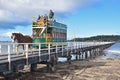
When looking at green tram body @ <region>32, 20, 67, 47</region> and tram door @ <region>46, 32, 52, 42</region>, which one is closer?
green tram body @ <region>32, 20, 67, 47</region>

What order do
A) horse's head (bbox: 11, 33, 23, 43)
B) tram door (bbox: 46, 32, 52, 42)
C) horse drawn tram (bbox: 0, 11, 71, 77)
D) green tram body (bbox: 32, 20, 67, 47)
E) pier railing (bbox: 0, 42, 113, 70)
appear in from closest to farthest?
pier railing (bbox: 0, 42, 113, 70) → horse drawn tram (bbox: 0, 11, 71, 77) → horse's head (bbox: 11, 33, 23, 43) → green tram body (bbox: 32, 20, 67, 47) → tram door (bbox: 46, 32, 52, 42)

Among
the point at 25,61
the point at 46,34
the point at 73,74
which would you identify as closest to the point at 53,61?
the point at 73,74

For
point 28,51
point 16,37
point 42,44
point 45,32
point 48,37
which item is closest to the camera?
point 28,51

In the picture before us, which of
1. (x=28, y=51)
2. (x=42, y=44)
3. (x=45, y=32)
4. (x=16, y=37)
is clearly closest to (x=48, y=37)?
(x=45, y=32)

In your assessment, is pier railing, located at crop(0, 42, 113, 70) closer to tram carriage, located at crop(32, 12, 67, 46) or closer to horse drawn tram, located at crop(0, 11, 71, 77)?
horse drawn tram, located at crop(0, 11, 71, 77)

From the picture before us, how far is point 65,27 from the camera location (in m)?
38.8

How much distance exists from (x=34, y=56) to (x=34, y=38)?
30.8 feet

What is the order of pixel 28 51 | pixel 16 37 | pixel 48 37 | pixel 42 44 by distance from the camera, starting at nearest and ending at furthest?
1. pixel 28 51
2. pixel 16 37
3. pixel 42 44
4. pixel 48 37

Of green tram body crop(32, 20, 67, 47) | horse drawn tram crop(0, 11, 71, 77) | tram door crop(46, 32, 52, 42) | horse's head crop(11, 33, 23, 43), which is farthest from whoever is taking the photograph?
tram door crop(46, 32, 52, 42)

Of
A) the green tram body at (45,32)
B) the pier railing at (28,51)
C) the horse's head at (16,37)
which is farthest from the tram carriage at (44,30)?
the horse's head at (16,37)

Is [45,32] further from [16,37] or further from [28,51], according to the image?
[28,51]

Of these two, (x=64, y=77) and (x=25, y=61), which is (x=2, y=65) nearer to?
(x=25, y=61)

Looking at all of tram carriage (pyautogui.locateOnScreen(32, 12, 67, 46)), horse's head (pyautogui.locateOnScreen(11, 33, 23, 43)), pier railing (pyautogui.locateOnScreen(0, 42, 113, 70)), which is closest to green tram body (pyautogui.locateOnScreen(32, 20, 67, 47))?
tram carriage (pyautogui.locateOnScreen(32, 12, 67, 46))

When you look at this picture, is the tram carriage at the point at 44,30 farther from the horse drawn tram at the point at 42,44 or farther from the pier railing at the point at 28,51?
the pier railing at the point at 28,51
